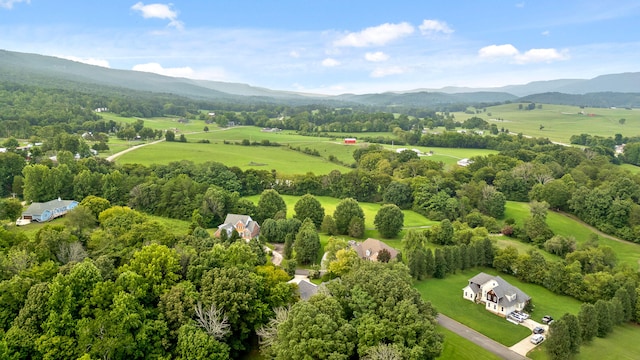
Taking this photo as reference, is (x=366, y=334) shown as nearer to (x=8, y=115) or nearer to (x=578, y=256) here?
(x=578, y=256)

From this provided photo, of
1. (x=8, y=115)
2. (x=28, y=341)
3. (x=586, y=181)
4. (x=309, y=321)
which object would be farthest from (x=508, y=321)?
(x=8, y=115)

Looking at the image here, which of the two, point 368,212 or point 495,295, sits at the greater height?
point 495,295

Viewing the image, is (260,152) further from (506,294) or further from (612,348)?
(612,348)

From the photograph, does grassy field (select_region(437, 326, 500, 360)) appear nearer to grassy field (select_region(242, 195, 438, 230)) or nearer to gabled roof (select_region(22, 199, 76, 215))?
grassy field (select_region(242, 195, 438, 230))

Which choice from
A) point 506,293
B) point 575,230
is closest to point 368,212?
point 575,230

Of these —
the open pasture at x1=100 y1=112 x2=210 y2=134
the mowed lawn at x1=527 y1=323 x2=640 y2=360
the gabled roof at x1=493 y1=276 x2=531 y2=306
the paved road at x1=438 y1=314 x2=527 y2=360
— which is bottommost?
the mowed lawn at x1=527 y1=323 x2=640 y2=360

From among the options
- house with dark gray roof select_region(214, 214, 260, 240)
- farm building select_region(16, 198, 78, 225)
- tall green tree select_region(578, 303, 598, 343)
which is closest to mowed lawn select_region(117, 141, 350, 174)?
farm building select_region(16, 198, 78, 225)

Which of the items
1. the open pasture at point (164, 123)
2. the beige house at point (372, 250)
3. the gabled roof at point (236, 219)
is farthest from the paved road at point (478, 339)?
the open pasture at point (164, 123)
